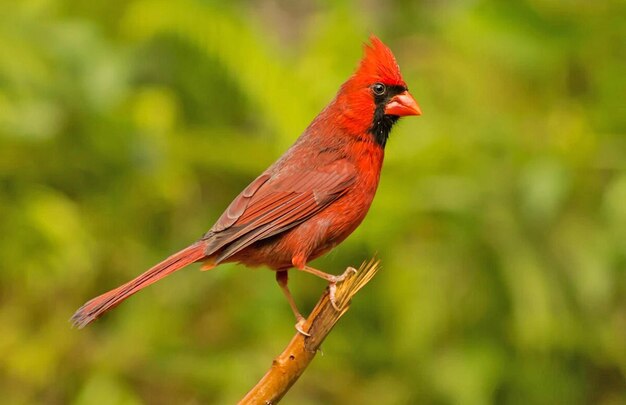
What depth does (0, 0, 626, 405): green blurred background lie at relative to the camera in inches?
178

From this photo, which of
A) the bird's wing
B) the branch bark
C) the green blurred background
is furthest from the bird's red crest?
the green blurred background

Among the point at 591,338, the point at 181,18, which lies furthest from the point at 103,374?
the point at 591,338

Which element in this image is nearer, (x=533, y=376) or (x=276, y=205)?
(x=276, y=205)

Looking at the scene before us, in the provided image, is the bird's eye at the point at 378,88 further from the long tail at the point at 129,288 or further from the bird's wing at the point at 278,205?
the long tail at the point at 129,288

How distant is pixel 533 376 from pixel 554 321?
0.79 feet

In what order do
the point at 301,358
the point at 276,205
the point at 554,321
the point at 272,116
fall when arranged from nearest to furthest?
1. the point at 301,358
2. the point at 276,205
3. the point at 554,321
4. the point at 272,116

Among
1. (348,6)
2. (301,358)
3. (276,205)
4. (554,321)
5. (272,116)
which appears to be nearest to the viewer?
(301,358)

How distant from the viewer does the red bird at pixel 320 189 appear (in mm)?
2875

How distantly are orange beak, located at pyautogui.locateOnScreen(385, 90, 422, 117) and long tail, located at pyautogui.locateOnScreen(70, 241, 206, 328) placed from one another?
25.7 inches

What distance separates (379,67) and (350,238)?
1633 mm

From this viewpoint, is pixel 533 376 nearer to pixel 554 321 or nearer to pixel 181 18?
pixel 554 321

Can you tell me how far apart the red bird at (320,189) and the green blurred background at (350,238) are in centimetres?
145

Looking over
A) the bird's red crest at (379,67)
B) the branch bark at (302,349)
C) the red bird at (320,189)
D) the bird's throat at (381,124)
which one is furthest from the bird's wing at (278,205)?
the branch bark at (302,349)

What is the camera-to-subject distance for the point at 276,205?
298 centimetres
